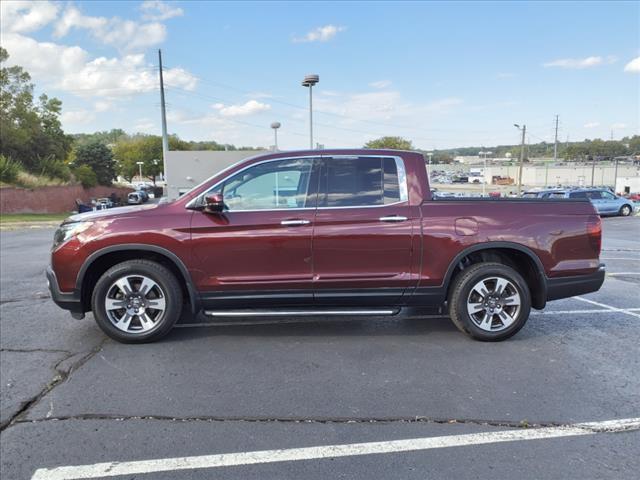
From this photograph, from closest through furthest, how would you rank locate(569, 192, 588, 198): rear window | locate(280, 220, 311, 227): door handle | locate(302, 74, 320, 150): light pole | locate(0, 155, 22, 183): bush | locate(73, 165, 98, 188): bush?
locate(280, 220, 311, 227): door handle < locate(302, 74, 320, 150): light pole < locate(569, 192, 588, 198): rear window < locate(0, 155, 22, 183): bush < locate(73, 165, 98, 188): bush

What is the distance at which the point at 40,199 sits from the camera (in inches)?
1414

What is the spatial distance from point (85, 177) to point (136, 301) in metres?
49.2

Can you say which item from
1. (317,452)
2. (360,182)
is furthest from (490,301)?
(317,452)

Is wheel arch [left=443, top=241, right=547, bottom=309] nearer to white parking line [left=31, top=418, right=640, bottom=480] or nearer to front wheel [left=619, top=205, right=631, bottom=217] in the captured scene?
white parking line [left=31, top=418, right=640, bottom=480]

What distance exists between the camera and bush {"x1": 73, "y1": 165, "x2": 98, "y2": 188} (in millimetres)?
47169

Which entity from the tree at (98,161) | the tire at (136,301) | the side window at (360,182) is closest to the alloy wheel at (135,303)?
the tire at (136,301)

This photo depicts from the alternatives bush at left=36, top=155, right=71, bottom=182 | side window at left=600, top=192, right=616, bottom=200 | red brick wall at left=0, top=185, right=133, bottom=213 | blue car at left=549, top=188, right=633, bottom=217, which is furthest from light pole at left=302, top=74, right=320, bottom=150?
bush at left=36, top=155, right=71, bottom=182

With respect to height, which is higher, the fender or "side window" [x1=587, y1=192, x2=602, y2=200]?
the fender

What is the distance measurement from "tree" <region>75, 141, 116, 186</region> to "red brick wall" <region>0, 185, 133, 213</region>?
1483 cm

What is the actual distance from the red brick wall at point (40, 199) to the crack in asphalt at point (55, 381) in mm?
34224

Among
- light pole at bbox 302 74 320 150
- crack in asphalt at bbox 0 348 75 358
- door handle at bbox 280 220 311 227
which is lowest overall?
crack in asphalt at bbox 0 348 75 358

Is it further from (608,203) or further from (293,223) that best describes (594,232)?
(608,203)

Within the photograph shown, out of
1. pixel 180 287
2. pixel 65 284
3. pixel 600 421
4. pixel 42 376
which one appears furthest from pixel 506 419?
pixel 65 284

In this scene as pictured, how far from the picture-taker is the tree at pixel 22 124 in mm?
40656
